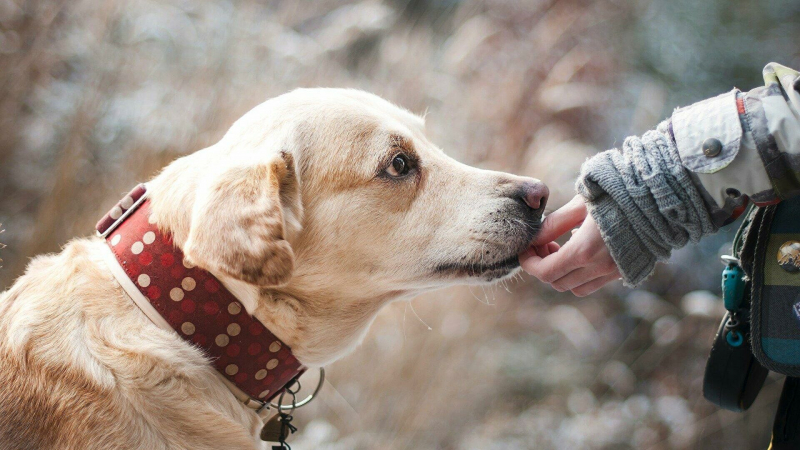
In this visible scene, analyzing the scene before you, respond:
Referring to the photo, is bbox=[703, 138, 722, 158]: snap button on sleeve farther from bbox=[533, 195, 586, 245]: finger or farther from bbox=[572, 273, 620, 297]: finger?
bbox=[572, 273, 620, 297]: finger

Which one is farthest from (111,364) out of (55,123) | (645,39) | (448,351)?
(645,39)

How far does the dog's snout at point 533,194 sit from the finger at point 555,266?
220 millimetres

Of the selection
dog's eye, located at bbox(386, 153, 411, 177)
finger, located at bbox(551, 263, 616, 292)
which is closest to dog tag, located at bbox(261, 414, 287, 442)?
dog's eye, located at bbox(386, 153, 411, 177)

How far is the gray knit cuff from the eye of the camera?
1.67m

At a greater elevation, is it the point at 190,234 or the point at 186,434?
the point at 190,234

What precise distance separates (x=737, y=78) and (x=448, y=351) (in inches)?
105

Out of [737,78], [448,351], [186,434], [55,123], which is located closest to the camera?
[186,434]

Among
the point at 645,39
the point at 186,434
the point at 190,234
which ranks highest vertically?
the point at 190,234

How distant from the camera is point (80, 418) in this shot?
1.64 meters

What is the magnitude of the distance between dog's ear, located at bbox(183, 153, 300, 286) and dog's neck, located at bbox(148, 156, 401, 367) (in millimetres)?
91

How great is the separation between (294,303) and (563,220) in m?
0.93

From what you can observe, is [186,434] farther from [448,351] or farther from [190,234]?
[448,351]

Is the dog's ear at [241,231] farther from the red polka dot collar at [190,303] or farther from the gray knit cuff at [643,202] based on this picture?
the gray knit cuff at [643,202]

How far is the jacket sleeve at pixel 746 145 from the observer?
1.55 meters
